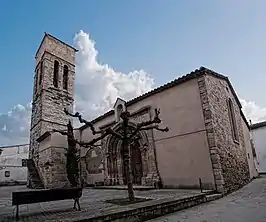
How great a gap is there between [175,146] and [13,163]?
81.3 feet

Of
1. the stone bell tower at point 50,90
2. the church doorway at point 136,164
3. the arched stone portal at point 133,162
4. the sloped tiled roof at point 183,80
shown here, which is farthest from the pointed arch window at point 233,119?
the stone bell tower at point 50,90

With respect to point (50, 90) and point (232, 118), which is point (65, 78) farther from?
point (232, 118)

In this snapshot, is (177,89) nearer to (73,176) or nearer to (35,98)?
(73,176)

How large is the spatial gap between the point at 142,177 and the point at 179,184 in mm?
2268

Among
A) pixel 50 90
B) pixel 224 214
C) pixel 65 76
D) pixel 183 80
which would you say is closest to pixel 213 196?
pixel 224 214

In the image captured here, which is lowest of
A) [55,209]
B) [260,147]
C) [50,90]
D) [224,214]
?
[224,214]

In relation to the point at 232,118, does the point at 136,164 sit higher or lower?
lower

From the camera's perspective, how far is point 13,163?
27266 millimetres

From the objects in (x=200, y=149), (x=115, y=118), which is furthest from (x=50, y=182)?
(x=200, y=149)

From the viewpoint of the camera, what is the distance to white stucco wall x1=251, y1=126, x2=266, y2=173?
72.8ft

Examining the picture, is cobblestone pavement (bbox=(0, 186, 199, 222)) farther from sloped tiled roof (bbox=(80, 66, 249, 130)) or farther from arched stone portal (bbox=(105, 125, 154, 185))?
sloped tiled roof (bbox=(80, 66, 249, 130))

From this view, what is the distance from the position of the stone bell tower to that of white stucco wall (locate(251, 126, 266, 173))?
61.6 ft

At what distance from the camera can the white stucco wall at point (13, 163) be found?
25.2 metres

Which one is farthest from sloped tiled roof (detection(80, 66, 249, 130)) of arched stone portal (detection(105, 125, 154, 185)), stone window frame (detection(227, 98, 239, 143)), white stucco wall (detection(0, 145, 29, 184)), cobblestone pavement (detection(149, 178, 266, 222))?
white stucco wall (detection(0, 145, 29, 184))
